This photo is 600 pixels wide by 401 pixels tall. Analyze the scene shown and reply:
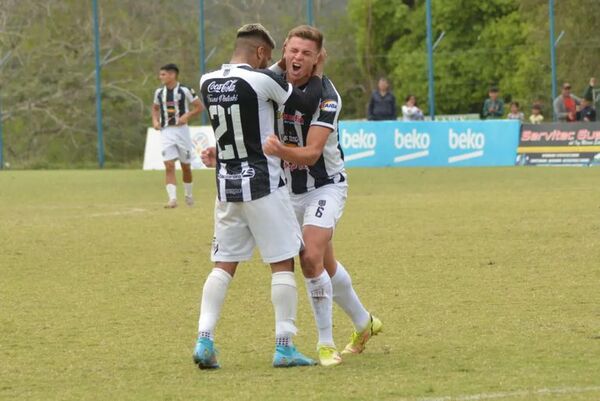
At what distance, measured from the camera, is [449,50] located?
63.3 meters

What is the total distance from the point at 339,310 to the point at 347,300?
1.69 meters

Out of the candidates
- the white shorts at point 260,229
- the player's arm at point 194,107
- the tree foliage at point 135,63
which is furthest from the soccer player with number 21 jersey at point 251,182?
the tree foliage at point 135,63

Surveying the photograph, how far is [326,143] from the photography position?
779 cm

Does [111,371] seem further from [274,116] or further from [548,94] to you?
[548,94]

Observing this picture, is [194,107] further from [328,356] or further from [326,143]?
[328,356]

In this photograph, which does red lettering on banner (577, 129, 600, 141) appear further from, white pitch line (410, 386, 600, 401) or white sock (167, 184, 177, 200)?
white pitch line (410, 386, 600, 401)

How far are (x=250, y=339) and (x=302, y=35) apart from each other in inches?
81.1

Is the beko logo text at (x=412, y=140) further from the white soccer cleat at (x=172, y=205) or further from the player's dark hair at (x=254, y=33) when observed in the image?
the player's dark hair at (x=254, y=33)

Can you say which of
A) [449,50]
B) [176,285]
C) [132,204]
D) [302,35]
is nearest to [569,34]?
[449,50]

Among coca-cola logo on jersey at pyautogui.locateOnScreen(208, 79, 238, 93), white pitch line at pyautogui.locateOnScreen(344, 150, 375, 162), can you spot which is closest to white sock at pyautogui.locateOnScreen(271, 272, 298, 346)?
coca-cola logo on jersey at pyautogui.locateOnScreen(208, 79, 238, 93)

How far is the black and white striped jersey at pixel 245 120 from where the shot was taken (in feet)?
23.7

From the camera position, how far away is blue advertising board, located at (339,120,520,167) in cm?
3139

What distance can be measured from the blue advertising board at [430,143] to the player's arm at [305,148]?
23.8 meters

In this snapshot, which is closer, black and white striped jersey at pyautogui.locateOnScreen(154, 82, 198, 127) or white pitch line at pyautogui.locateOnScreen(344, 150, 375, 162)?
black and white striped jersey at pyautogui.locateOnScreen(154, 82, 198, 127)
